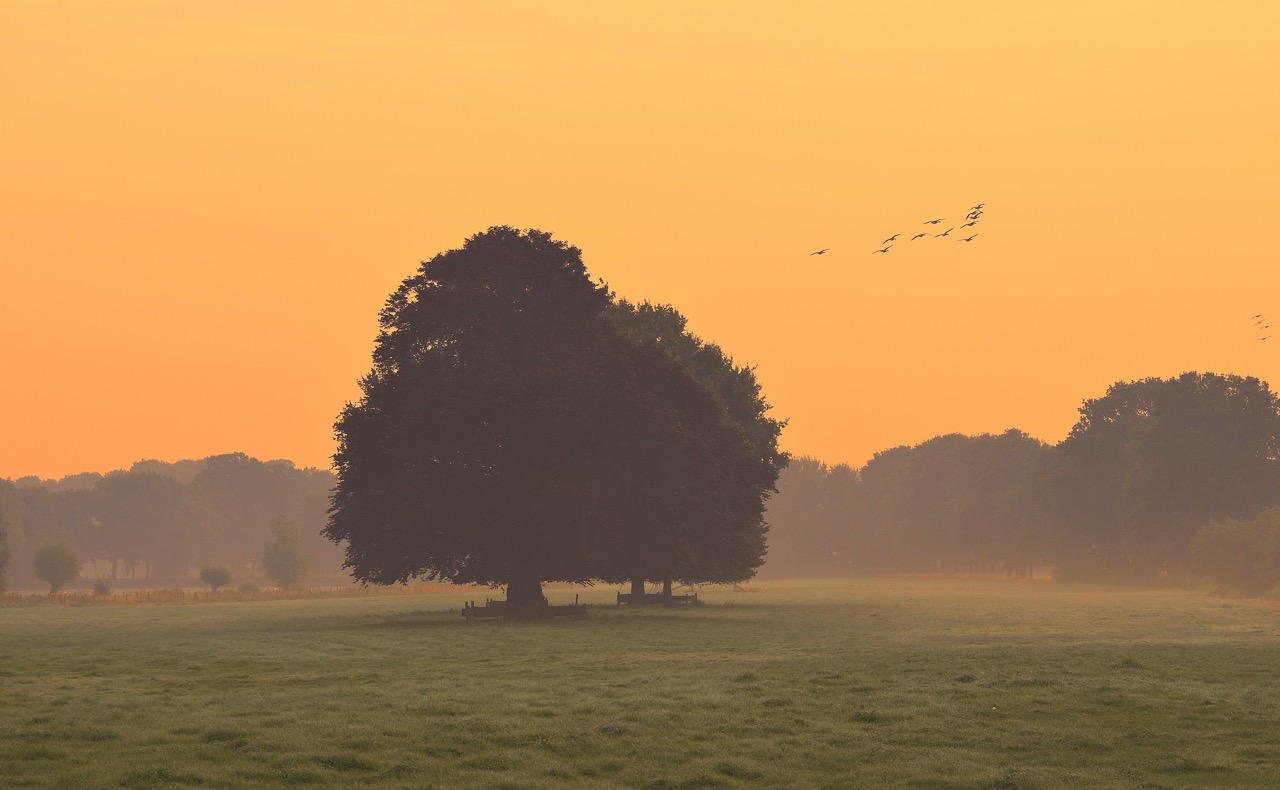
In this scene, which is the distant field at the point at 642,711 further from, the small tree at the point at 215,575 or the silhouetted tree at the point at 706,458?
the small tree at the point at 215,575

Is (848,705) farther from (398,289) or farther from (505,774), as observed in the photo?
(398,289)

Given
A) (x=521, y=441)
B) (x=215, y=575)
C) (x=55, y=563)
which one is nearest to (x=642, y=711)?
(x=521, y=441)

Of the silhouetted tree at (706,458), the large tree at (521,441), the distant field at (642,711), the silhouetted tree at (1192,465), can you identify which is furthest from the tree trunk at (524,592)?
the silhouetted tree at (1192,465)

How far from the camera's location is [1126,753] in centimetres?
→ 2608

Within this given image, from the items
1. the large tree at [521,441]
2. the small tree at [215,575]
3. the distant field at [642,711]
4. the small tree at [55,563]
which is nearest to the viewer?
the distant field at [642,711]

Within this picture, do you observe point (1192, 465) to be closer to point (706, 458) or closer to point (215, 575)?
point (706, 458)

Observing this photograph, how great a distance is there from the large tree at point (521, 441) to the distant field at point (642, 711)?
12101 mm

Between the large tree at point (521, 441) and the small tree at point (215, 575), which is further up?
the large tree at point (521, 441)

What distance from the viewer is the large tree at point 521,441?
233ft

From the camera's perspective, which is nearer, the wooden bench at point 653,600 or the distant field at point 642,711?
the distant field at point 642,711

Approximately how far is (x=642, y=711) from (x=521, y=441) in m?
42.0

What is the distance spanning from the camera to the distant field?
23.9m

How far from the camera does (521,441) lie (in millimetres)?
72250

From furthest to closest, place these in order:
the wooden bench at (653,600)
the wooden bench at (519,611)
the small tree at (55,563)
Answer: the small tree at (55,563) → the wooden bench at (653,600) → the wooden bench at (519,611)
